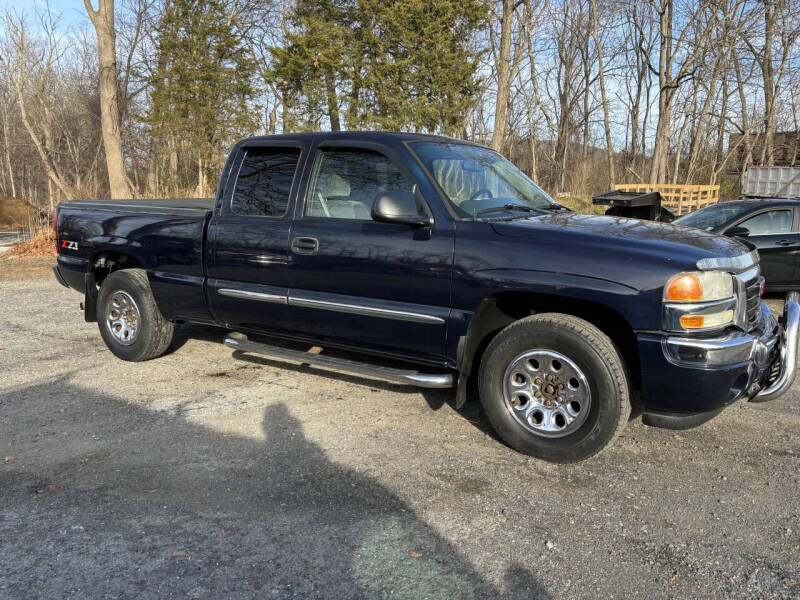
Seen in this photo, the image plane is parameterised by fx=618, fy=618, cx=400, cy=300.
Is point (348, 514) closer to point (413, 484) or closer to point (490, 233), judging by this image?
point (413, 484)

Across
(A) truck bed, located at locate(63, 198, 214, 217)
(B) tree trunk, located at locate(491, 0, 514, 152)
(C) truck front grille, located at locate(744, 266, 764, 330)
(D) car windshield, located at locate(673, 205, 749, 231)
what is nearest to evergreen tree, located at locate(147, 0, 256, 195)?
(B) tree trunk, located at locate(491, 0, 514, 152)

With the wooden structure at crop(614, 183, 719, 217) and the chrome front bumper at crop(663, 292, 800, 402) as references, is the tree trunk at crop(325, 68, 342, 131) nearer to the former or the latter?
the wooden structure at crop(614, 183, 719, 217)

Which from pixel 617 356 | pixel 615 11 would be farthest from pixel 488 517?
pixel 615 11

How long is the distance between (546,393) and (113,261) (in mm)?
4265

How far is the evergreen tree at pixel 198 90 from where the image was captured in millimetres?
21094

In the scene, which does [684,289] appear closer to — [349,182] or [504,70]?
[349,182]

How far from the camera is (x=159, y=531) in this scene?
2.96 meters

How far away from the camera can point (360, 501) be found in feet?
10.7

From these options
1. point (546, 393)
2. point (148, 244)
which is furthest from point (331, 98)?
point (546, 393)

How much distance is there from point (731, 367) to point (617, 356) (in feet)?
1.92

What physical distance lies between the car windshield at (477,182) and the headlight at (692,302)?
4.31 feet

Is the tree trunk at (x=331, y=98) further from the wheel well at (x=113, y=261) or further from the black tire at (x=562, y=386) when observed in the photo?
the black tire at (x=562, y=386)

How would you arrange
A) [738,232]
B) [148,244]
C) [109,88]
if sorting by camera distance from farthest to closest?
[109,88], [738,232], [148,244]

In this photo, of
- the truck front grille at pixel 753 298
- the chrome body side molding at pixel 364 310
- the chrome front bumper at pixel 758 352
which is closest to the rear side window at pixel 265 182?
the chrome body side molding at pixel 364 310
